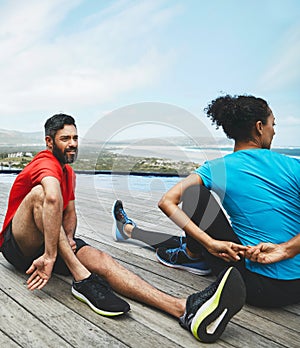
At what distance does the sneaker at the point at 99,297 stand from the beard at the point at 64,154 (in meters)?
0.48

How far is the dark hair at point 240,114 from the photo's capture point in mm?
1300

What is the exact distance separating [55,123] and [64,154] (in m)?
0.13

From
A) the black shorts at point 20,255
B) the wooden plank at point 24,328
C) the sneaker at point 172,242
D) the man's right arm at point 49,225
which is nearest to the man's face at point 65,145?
the man's right arm at point 49,225

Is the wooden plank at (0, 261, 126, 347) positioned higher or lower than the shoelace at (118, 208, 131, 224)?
lower

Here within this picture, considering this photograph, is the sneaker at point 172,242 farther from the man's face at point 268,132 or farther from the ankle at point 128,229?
the man's face at point 268,132

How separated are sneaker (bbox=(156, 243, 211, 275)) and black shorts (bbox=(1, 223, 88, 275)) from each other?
0.46 metres

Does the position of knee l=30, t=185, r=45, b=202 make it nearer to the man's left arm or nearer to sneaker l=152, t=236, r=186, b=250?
the man's left arm

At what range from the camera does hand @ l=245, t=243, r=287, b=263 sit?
1.20 meters

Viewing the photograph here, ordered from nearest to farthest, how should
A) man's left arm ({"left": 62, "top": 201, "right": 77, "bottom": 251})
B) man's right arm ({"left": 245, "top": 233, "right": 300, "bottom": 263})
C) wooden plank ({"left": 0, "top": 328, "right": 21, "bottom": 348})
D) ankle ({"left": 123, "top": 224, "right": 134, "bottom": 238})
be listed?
wooden plank ({"left": 0, "top": 328, "right": 21, "bottom": 348}) → man's right arm ({"left": 245, "top": 233, "right": 300, "bottom": 263}) → man's left arm ({"left": 62, "top": 201, "right": 77, "bottom": 251}) → ankle ({"left": 123, "top": 224, "right": 134, "bottom": 238})

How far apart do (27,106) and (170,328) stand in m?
16.7

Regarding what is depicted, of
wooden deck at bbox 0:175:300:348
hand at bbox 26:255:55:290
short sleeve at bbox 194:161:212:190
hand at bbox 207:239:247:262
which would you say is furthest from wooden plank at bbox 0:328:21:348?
short sleeve at bbox 194:161:212:190

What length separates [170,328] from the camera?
1.15 metres

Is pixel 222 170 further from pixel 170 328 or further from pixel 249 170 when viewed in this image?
pixel 170 328

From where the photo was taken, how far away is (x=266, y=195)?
48.6 inches
